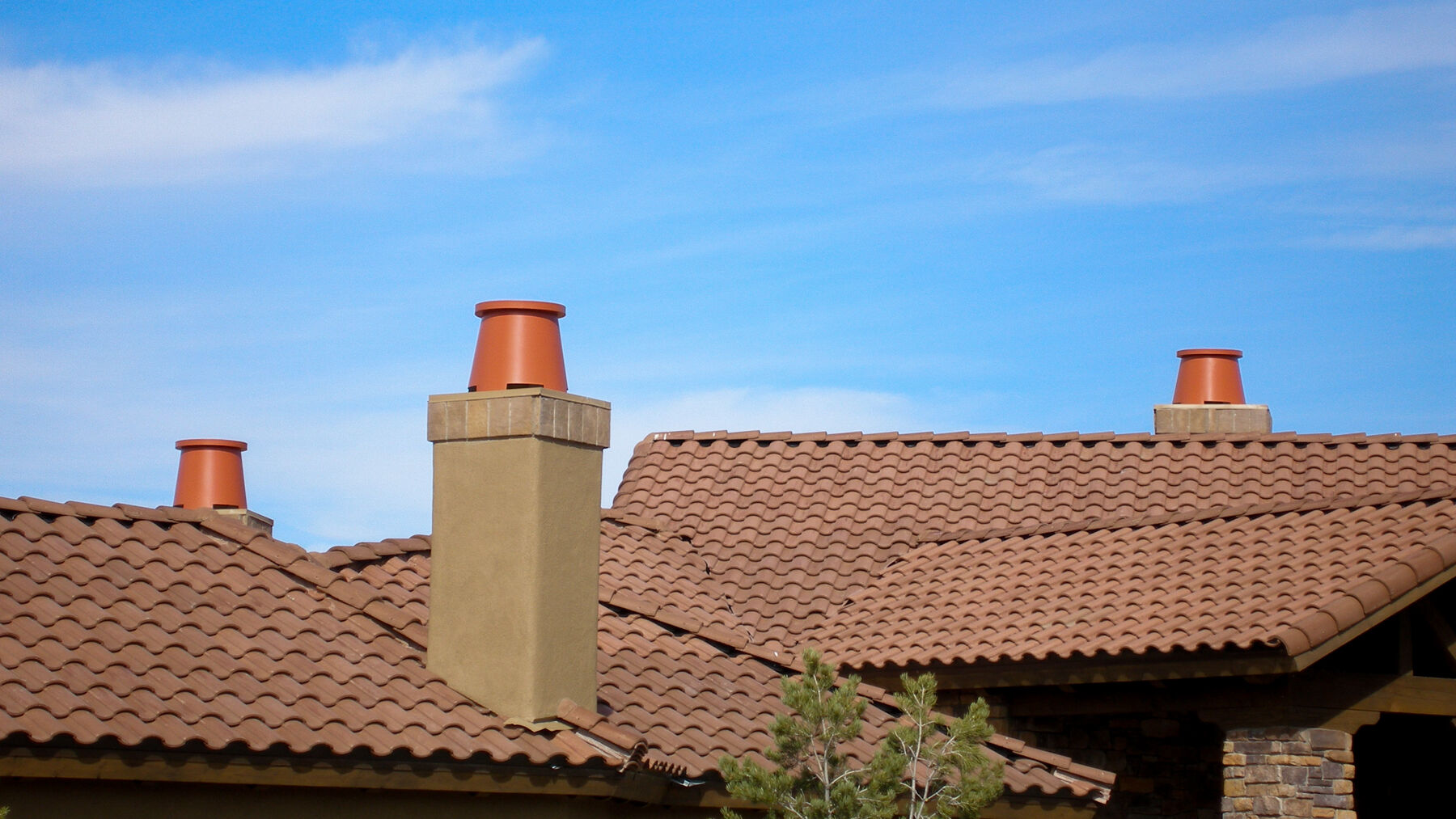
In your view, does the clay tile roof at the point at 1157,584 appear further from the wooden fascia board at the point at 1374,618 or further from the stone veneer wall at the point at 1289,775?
the stone veneer wall at the point at 1289,775

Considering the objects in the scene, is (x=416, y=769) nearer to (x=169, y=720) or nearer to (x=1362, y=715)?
(x=169, y=720)

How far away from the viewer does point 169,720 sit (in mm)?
8406

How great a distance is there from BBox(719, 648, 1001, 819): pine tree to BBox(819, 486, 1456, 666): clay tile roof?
3032mm

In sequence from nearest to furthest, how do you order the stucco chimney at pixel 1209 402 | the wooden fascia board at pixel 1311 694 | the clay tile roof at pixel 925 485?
the wooden fascia board at pixel 1311 694
the clay tile roof at pixel 925 485
the stucco chimney at pixel 1209 402

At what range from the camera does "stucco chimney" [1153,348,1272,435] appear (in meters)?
19.8

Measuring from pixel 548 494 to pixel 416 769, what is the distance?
1832mm

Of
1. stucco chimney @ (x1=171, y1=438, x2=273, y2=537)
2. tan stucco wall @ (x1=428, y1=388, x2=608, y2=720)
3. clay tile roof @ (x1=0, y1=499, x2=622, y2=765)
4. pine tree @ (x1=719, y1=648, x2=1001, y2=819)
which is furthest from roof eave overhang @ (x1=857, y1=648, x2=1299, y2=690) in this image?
stucco chimney @ (x1=171, y1=438, x2=273, y2=537)

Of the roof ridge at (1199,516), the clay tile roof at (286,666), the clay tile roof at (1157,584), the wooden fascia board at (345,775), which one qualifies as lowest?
the wooden fascia board at (345,775)

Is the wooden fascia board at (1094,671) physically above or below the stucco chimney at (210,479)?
below

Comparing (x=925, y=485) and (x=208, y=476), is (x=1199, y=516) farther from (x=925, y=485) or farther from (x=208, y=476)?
(x=208, y=476)

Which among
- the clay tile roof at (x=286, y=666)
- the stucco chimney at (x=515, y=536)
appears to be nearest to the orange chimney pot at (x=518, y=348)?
the stucco chimney at (x=515, y=536)

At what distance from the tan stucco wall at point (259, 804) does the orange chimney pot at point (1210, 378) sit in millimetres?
12413

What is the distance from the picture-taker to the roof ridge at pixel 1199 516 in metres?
12.7

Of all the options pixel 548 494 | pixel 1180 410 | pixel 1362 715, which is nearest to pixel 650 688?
pixel 548 494
